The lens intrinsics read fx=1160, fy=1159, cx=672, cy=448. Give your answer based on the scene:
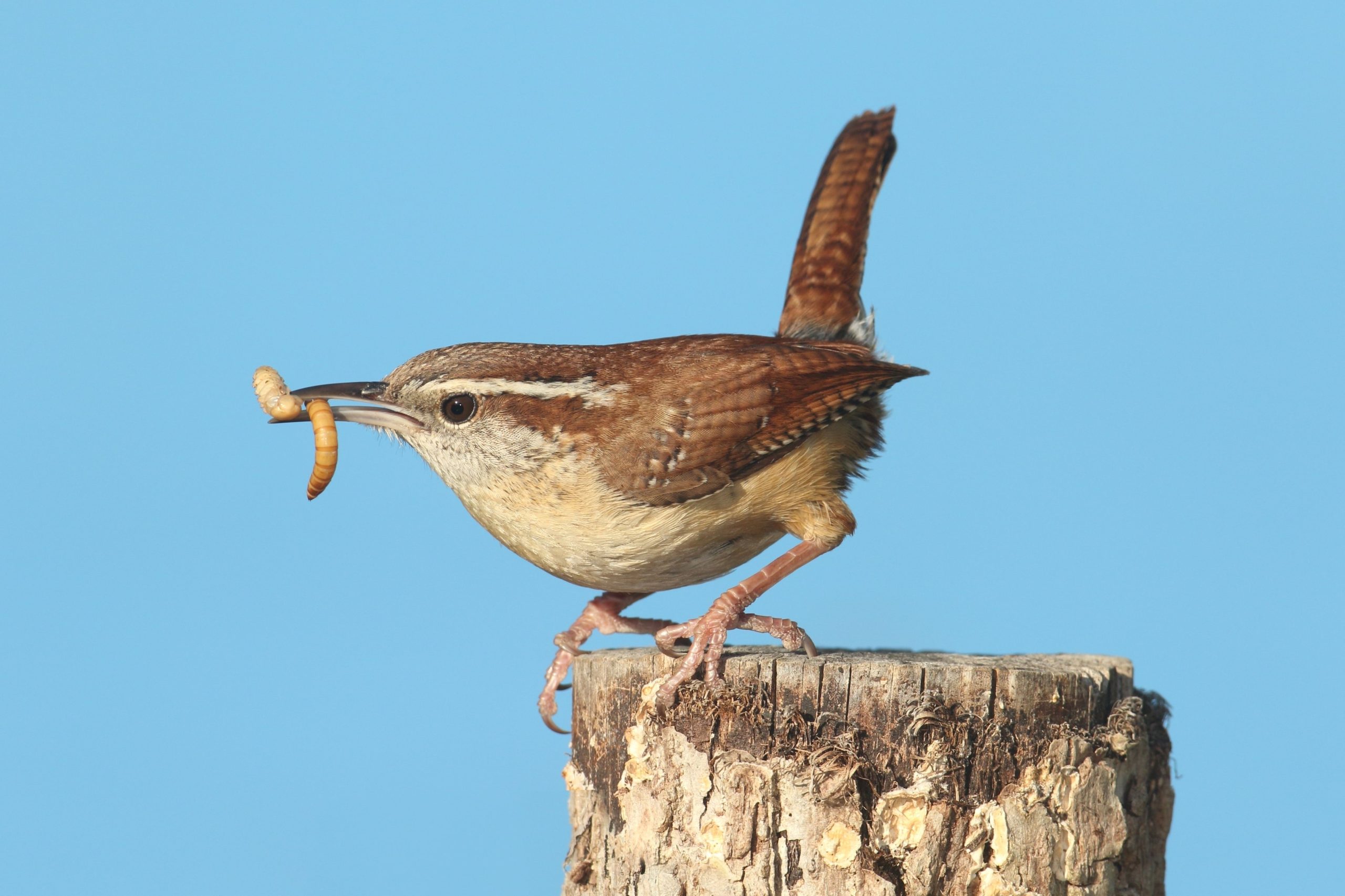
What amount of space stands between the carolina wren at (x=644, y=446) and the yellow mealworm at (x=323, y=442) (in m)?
0.05

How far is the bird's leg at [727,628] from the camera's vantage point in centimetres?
346

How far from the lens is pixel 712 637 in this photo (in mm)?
3506

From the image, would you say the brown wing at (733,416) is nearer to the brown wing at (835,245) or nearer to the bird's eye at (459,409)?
the bird's eye at (459,409)

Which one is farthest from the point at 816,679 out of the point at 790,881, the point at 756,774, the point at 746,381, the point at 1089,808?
the point at 746,381

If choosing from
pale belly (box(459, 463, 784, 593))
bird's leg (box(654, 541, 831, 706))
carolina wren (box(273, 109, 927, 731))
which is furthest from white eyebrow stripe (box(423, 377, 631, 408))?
bird's leg (box(654, 541, 831, 706))

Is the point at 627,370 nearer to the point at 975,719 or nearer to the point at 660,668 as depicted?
the point at 660,668

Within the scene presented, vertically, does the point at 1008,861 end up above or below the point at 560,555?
below

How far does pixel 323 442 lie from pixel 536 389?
76 cm

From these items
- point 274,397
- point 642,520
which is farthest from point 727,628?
point 274,397

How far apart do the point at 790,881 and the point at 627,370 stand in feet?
6.09

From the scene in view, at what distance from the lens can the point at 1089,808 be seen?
135 inches

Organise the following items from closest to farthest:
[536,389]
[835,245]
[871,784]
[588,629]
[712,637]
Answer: [871,784] → [712,637] → [536,389] → [588,629] → [835,245]

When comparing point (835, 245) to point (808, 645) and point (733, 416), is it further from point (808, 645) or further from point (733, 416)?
point (808, 645)

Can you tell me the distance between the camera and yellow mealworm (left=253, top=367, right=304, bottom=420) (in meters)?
4.09
